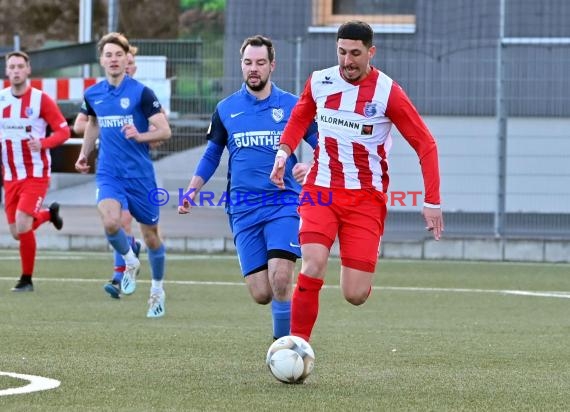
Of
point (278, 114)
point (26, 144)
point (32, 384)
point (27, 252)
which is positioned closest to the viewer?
point (32, 384)

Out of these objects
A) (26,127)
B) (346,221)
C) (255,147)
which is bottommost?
(26,127)

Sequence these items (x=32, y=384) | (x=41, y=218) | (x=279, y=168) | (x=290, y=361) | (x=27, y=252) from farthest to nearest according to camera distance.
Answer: (x=41, y=218) < (x=27, y=252) < (x=279, y=168) < (x=290, y=361) < (x=32, y=384)

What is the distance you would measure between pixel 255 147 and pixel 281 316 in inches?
43.2

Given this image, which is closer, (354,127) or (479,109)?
(354,127)

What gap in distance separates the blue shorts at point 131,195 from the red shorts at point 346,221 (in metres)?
4.41

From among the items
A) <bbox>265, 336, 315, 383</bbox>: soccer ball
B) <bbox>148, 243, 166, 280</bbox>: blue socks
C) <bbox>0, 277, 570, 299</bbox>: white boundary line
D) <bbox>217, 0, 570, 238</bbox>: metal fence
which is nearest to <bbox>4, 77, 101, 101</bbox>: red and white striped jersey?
<bbox>217, 0, 570, 238</bbox>: metal fence

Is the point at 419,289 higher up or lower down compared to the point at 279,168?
lower down

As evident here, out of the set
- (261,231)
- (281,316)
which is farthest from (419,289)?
(281,316)

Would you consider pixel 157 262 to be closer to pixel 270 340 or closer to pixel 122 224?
pixel 122 224

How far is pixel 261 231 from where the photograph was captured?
30.6 feet

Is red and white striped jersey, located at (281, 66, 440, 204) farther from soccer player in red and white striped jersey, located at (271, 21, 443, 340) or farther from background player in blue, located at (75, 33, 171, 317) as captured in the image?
background player in blue, located at (75, 33, 171, 317)

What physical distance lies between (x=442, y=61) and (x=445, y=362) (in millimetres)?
10057

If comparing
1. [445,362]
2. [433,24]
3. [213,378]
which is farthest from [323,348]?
[433,24]

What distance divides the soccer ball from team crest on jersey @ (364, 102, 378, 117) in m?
→ 1.37
